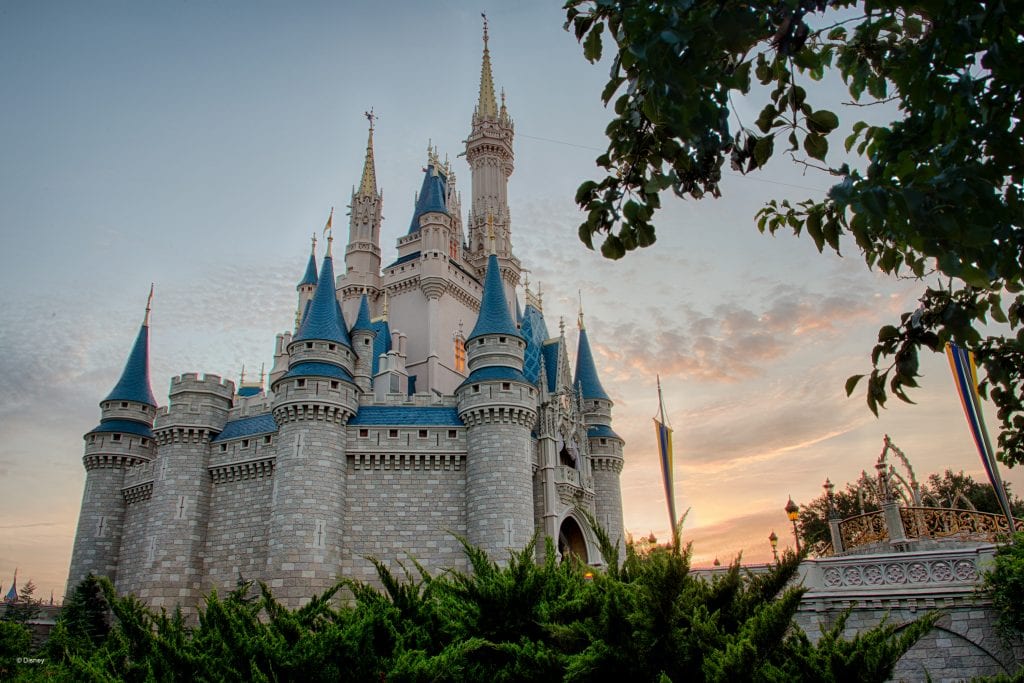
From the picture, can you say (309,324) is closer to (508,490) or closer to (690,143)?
(508,490)

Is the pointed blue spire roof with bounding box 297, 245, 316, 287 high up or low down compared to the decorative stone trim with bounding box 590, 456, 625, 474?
up

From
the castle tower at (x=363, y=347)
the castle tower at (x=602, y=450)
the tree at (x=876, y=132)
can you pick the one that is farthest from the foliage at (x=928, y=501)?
the tree at (x=876, y=132)

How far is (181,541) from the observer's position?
994 inches

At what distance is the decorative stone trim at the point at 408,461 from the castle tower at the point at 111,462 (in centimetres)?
1147

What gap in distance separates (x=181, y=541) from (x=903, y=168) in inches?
1048

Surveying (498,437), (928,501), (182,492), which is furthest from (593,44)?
(928,501)

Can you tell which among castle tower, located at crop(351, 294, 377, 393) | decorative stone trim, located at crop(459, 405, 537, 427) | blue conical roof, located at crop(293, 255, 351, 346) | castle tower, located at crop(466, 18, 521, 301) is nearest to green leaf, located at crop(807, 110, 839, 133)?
decorative stone trim, located at crop(459, 405, 537, 427)

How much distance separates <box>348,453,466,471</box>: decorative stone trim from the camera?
2541cm

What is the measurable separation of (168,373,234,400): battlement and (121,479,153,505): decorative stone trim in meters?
4.25

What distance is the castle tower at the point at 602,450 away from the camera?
32375 mm

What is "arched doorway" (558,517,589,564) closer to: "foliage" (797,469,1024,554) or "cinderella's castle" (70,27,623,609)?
"cinderella's castle" (70,27,623,609)

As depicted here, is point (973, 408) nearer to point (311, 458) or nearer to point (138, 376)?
point (311, 458)

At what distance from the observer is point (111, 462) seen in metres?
30.1

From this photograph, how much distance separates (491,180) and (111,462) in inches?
938
